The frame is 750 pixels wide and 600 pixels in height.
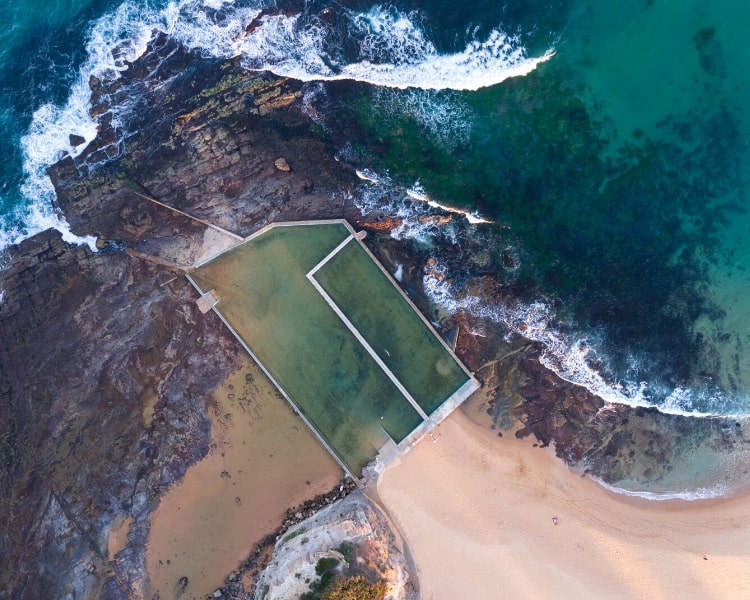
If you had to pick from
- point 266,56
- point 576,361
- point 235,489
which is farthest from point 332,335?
point 266,56

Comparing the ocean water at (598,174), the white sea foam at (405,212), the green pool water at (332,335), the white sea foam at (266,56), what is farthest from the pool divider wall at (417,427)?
the white sea foam at (266,56)

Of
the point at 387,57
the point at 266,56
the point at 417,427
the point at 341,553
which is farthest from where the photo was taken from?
the point at 266,56

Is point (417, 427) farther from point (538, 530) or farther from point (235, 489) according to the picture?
point (235, 489)

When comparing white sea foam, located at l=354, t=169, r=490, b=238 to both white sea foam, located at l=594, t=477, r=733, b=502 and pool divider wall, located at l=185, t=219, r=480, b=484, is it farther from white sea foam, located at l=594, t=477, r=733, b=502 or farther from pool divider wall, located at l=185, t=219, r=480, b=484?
white sea foam, located at l=594, t=477, r=733, b=502

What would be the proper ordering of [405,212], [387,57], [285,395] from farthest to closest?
[387,57] < [405,212] < [285,395]

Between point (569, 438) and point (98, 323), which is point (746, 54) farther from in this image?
point (98, 323)
